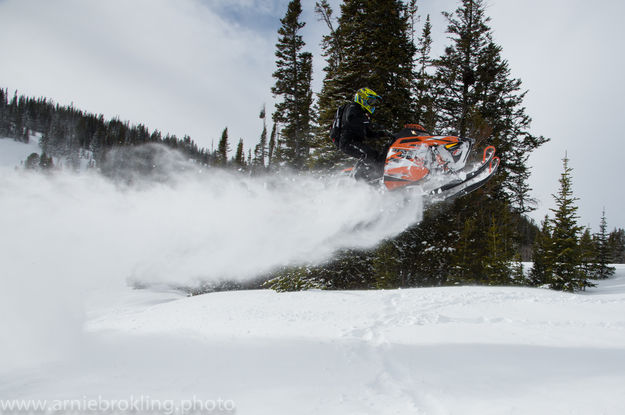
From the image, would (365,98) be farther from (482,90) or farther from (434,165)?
(482,90)

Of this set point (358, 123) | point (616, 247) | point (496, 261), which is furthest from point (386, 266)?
point (616, 247)

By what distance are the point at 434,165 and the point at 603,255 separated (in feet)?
65.2

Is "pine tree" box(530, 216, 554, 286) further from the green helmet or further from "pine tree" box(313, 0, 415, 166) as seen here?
the green helmet

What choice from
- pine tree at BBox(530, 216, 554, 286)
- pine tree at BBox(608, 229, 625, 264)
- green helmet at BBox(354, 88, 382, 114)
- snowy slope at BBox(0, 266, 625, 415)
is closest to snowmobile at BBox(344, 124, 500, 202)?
green helmet at BBox(354, 88, 382, 114)

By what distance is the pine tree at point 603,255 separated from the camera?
17.3 metres

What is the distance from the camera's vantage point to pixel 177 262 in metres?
9.94

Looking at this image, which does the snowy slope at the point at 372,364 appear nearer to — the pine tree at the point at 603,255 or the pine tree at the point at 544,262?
the pine tree at the point at 544,262

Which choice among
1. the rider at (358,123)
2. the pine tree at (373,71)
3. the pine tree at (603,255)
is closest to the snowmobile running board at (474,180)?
the rider at (358,123)

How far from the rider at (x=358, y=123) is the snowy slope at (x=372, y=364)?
369 cm

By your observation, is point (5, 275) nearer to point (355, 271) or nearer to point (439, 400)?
point (439, 400)

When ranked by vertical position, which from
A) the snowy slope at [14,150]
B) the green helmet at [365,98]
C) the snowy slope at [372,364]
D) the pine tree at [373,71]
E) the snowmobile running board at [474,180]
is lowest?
the snowy slope at [372,364]

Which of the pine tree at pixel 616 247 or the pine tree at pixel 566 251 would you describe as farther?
the pine tree at pixel 616 247

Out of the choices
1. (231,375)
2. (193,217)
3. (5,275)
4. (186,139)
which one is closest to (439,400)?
(231,375)

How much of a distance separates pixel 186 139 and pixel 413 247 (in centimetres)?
12409
